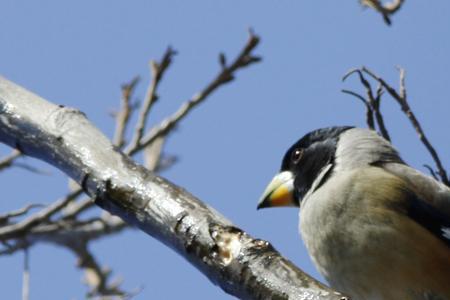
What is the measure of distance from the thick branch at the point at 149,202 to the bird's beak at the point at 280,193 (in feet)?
6.05

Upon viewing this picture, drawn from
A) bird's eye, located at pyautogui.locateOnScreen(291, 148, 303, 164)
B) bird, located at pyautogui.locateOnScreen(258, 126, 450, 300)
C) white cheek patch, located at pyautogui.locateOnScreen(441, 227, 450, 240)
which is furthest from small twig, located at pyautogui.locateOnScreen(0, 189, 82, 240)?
white cheek patch, located at pyautogui.locateOnScreen(441, 227, 450, 240)

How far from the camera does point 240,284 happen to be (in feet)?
6.43

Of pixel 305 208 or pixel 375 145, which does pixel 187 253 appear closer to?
pixel 305 208

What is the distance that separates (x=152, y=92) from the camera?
3621 mm

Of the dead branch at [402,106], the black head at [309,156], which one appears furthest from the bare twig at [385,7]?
the black head at [309,156]

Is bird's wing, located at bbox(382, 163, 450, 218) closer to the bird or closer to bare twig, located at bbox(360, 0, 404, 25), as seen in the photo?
the bird

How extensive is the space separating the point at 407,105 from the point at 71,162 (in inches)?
47.5

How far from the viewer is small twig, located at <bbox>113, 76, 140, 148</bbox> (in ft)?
12.7

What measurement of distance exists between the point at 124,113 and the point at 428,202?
4.76ft

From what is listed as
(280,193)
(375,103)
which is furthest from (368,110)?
(280,193)

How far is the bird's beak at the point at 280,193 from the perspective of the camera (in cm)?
412

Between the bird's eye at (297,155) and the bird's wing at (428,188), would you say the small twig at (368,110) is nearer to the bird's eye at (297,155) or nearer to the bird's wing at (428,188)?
the bird's wing at (428,188)

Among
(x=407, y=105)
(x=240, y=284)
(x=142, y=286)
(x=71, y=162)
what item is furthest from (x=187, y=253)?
(x=142, y=286)

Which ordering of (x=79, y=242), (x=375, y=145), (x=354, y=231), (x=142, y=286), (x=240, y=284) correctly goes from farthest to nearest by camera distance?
(x=79, y=242) → (x=375, y=145) → (x=142, y=286) → (x=354, y=231) → (x=240, y=284)
